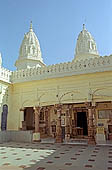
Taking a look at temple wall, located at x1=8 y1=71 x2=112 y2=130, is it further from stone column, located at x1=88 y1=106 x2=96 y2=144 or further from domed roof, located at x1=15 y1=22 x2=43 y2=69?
domed roof, located at x1=15 y1=22 x2=43 y2=69

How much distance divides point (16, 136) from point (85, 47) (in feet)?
33.0

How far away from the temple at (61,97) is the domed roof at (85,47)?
5.04m

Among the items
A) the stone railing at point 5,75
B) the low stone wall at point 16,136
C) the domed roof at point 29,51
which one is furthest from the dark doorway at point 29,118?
the domed roof at point 29,51

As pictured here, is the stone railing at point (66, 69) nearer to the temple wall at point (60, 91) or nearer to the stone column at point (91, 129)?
the temple wall at point (60, 91)

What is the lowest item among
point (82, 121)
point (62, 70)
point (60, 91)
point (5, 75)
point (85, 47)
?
point (82, 121)

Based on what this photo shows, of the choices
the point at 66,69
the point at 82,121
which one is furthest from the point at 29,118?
the point at 66,69

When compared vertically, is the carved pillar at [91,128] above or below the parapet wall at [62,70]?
below

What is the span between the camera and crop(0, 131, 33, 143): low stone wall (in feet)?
31.8

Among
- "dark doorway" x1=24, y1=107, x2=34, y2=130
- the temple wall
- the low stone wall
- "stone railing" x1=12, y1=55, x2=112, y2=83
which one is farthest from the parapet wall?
"dark doorway" x1=24, y1=107, x2=34, y2=130

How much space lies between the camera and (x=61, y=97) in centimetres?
949

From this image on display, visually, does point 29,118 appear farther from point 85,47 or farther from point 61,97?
point 85,47

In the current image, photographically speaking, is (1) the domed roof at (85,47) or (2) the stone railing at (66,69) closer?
(2) the stone railing at (66,69)

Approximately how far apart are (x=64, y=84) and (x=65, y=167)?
575 cm

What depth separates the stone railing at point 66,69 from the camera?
8.66m
